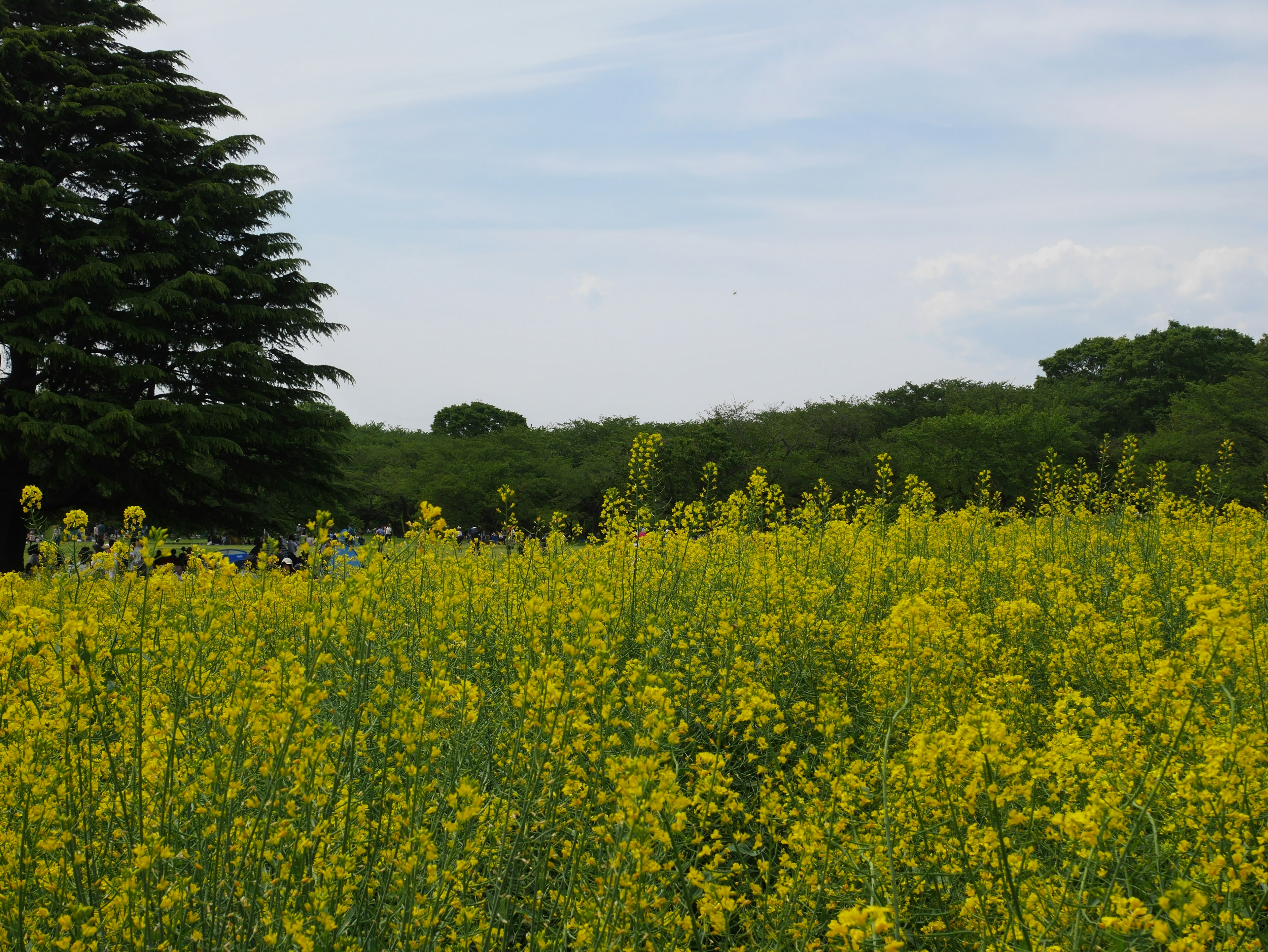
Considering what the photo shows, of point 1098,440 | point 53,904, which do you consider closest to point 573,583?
point 53,904

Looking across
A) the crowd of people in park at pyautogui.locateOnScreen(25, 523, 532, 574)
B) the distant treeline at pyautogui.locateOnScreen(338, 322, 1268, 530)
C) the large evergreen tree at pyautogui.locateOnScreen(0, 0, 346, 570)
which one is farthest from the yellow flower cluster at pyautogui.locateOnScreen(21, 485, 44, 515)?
the distant treeline at pyautogui.locateOnScreen(338, 322, 1268, 530)

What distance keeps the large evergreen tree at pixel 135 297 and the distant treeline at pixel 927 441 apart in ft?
12.6

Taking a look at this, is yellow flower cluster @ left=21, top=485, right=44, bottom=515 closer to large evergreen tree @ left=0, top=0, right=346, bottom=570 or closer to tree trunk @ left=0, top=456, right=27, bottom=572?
large evergreen tree @ left=0, top=0, right=346, bottom=570

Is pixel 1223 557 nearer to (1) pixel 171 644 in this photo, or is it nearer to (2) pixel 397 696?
(2) pixel 397 696

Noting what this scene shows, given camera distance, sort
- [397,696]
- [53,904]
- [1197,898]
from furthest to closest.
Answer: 1. [397,696]
2. [53,904]
3. [1197,898]

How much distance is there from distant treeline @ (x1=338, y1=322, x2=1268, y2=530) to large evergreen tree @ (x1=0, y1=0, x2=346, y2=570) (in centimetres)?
385

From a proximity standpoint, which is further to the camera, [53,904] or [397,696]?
[397,696]

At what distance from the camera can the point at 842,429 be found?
1538 inches

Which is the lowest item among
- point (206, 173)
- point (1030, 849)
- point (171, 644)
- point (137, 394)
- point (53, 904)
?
point (53, 904)

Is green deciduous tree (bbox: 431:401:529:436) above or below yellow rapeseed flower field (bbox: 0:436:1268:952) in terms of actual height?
above

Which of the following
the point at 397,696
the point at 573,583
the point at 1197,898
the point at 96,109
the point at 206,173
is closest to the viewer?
the point at 1197,898

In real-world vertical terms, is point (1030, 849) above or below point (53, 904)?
above

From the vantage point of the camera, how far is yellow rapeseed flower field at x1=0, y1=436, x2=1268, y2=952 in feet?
6.79

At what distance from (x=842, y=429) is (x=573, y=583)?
1398 inches
